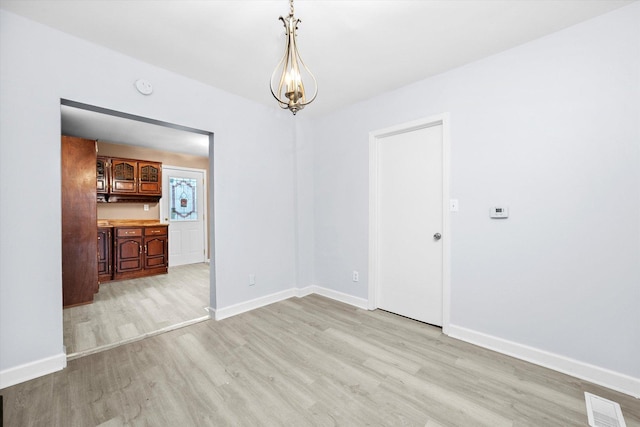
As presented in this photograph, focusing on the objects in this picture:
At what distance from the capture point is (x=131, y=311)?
3205mm

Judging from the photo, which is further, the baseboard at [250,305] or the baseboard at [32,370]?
the baseboard at [250,305]

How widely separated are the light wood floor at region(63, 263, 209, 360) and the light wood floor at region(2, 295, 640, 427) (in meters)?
0.28

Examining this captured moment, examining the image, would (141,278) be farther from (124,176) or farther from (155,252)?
(124,176)

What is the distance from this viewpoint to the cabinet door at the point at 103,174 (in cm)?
462

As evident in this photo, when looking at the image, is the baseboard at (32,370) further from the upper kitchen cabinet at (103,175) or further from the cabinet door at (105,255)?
the upper kitchen cabinet at (103,175)

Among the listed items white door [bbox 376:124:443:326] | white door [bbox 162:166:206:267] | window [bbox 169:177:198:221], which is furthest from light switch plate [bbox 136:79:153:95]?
window [bbox 169:177:198:221]

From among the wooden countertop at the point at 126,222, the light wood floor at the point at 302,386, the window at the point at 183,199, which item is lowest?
the light wood floor at the point at 302,386

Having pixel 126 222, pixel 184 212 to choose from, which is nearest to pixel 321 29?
pixel 126 222

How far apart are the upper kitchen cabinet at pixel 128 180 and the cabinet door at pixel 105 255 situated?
0.77 m

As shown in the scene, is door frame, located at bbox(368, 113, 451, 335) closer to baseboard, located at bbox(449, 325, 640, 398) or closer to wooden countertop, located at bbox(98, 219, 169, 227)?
baseboard, located at bbox(449, 325, 640, 398)

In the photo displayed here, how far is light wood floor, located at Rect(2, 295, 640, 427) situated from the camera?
157cm

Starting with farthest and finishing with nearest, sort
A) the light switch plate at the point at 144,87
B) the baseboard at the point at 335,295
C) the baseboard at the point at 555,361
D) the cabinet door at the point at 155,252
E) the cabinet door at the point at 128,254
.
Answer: the cabinet door at the point at 155,252 < the cabinet door at the point at 128,254 < the baseboard at the point at 335,295 < the light switch plate at the point at 144,87 < the baseboard at the point at 555,361

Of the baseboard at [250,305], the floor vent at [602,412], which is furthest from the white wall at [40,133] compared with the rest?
the floor vent at [602,412]

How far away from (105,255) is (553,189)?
6.01 meters
